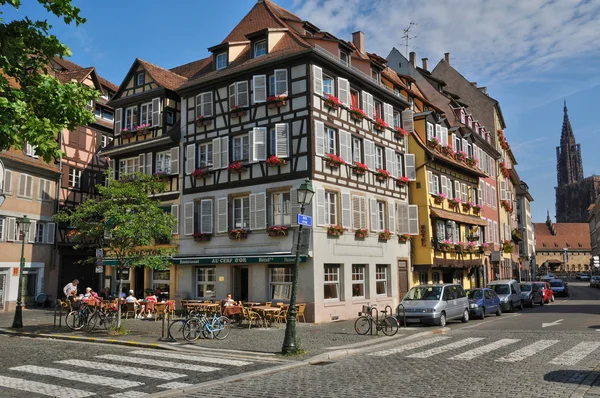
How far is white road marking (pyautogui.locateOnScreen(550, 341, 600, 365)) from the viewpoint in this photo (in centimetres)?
1198

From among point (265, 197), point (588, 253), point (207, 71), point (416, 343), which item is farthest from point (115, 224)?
point (588, 253)

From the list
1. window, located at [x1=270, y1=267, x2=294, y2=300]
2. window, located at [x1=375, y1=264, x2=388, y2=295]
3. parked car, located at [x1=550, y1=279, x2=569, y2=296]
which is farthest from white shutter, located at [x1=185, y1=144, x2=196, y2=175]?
parked car, located at [x1=550, y1=279, x2=569, y2=296]

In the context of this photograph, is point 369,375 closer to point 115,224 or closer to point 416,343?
point 416,343

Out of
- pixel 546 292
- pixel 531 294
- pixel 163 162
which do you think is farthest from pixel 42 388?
pixel 546 292

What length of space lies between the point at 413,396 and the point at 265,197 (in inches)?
630

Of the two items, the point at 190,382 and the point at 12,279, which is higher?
the point at 12,279

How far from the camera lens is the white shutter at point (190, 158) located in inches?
1070

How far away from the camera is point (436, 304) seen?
20.9m

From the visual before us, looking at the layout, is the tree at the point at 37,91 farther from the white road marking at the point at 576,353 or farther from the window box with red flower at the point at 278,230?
the window box with red flower at the point at 278,230

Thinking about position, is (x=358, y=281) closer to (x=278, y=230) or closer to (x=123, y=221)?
(x=278, y=230)

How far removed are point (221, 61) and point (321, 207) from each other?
9473mm

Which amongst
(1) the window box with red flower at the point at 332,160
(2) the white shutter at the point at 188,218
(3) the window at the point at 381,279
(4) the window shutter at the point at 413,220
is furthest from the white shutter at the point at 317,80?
(3) the window at the point at 381,279

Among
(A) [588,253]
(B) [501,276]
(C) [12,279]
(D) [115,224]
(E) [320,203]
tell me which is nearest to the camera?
(D) [115,224]

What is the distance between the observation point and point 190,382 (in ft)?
33.7
